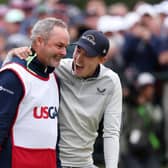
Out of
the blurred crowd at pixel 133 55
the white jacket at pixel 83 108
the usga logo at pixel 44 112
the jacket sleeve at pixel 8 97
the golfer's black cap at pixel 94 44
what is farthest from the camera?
the blurred crowd at pixel 133 55

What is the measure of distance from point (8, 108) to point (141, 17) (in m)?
6.87

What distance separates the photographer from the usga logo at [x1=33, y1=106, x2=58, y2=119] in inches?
264

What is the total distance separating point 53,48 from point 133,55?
5.69 metres

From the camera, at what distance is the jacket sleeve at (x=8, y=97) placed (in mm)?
6547

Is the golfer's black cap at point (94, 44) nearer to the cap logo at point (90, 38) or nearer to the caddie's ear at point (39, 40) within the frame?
the cap logo at point (90, 38)

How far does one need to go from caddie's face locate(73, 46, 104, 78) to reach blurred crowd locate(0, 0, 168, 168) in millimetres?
3815

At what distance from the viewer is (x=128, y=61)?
490 inches

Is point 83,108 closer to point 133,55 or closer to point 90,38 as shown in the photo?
point 90,38

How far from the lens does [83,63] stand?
7.03m

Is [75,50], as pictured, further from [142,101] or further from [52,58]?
[142,101]

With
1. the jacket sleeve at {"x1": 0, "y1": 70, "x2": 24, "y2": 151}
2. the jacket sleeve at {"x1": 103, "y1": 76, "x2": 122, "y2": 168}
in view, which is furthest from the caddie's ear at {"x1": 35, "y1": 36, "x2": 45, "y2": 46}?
the jacket sleeve at {"x1": 103, "y1": 76, "x2": 122, "y2": 168}

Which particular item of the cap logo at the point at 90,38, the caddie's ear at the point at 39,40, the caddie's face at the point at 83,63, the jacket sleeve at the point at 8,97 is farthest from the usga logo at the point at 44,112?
the cap logo at the point at 90,38

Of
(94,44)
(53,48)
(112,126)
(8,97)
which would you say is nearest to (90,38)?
(94,44)

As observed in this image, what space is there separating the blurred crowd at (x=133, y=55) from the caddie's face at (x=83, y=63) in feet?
12.5
